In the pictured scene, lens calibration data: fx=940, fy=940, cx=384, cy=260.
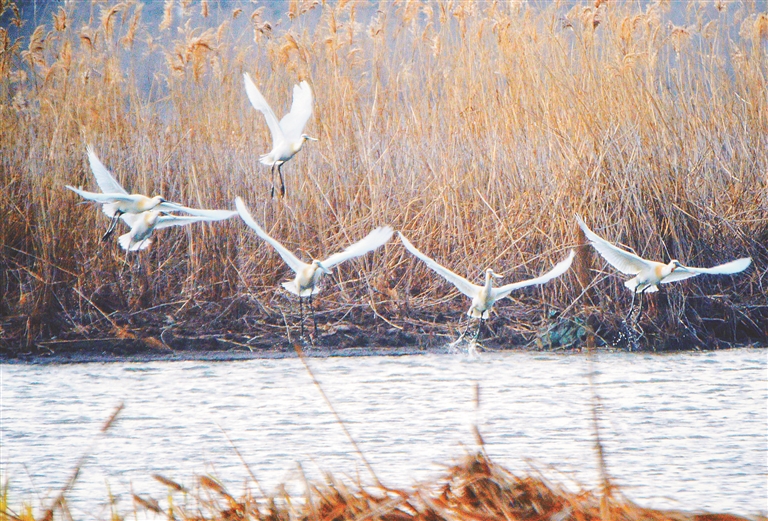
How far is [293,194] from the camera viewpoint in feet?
13.1

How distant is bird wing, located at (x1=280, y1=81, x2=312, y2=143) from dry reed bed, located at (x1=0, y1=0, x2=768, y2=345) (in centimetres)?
65

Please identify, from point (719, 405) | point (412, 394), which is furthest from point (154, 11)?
point (719, 405)

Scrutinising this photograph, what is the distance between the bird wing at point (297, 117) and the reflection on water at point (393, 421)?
80 cm

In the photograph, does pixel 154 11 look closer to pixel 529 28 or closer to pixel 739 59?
pixel 529 28

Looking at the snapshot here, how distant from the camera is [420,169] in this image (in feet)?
12.8

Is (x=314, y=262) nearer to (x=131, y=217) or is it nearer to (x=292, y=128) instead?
(x=292, y=128)

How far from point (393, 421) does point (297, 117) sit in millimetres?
1326

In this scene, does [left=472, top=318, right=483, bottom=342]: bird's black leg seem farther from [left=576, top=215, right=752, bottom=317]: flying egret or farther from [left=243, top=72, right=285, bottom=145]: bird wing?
[left=243, top=72, right=285, bottom=145]: bird wing

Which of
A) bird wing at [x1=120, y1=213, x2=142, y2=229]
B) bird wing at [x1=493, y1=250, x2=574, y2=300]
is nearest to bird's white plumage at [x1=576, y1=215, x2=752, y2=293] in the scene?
bird wing at [x1=493, y1=250, x2=574, y2=300]

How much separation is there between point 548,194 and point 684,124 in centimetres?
64

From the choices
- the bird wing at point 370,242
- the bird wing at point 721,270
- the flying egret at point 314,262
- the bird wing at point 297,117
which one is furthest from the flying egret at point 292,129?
the bird wing at point 721,270

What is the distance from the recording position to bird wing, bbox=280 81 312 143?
3250mm

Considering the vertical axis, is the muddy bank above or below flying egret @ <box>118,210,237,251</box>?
below

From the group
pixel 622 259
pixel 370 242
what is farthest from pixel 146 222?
pixel 622 259
